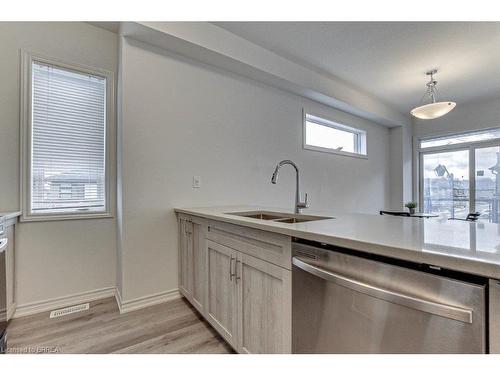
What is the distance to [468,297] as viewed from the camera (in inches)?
25.6

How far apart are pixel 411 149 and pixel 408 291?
5704 millimetres

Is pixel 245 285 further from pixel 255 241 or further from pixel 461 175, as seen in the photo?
pixel 461 175

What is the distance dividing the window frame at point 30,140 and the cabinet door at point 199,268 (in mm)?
1087

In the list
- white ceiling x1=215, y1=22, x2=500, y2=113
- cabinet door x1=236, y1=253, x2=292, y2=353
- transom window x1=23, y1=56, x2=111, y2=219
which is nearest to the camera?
cabinet door x1=236, y1=253, x2=292, y2=353

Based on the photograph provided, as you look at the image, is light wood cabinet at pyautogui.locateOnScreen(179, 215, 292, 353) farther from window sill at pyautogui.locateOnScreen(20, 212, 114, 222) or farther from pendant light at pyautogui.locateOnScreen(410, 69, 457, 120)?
pendant light at pyautogui.locateOnScreen(410, 69, 457, 120)

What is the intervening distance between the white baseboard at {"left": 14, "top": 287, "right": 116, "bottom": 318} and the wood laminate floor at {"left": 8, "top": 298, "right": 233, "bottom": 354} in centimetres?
7

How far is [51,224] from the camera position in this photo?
7.20 feet

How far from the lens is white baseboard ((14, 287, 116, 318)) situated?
6.71 feet

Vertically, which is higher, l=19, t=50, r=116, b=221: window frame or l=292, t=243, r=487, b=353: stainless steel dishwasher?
l=19, t=50, r=116, b=221: window frame

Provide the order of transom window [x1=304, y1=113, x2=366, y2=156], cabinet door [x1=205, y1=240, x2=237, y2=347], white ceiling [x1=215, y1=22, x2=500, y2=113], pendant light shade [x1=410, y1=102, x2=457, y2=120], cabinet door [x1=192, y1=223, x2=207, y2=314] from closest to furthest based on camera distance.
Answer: cabinet door [x1=205, y1=240, x2=237, y2=347]
cabinet door [x1=192, y1=223, x2=207, y2=314]
white ceiling [x1=215, y1=22, x2=500, y2=113]
pendant light shade [x1=410, y1=102, x2=457, y2=120]
transom window [x1=304, y1=113, x2=366, y2=156]

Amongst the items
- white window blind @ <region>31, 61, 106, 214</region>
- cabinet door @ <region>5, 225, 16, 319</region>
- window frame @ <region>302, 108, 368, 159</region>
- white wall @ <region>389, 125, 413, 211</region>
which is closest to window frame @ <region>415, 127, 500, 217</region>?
white wall @ <region>389, 125, 413, 211</region>

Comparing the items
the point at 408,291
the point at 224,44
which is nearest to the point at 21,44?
the point at 224,44

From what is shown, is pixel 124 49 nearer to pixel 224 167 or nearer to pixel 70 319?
pixel 224 167

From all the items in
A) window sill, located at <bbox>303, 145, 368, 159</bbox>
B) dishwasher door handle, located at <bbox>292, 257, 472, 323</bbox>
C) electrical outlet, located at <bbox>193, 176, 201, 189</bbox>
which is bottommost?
dishwasher door handle, located at <bbox>292, 257, 472, 323</bbox>
